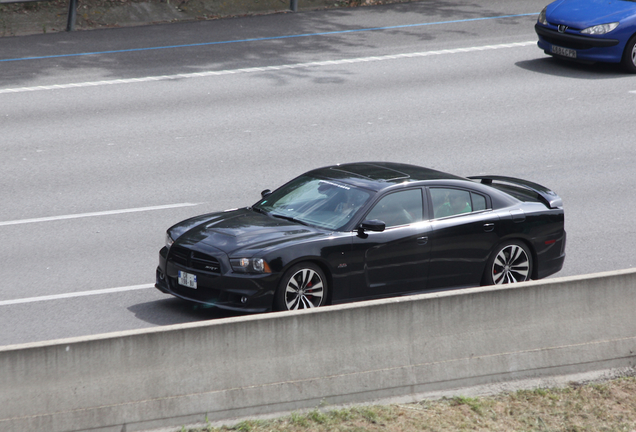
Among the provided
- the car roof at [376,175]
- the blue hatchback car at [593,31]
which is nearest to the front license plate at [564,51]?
the blue hatchback car at [593,31]

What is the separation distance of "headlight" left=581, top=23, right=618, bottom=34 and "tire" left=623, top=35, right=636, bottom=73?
1.89 ft

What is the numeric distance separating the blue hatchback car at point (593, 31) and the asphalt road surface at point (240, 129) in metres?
0.44

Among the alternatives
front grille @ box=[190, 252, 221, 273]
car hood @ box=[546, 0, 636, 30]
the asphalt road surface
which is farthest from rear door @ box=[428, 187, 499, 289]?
car hood @ box=[546, 0, 636, 30]

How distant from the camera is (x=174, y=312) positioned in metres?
9.01

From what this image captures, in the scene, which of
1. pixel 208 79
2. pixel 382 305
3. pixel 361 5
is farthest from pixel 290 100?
pixel 382 305

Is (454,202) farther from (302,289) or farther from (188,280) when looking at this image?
(188,280)

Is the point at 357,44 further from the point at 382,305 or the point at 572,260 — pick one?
the point at 382,305

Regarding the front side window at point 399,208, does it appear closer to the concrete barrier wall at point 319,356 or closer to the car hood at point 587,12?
the concrete barrier wall at point 319,356

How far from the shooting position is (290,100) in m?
16.8

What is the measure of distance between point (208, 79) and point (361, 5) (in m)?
7.70

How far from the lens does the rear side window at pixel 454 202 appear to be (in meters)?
Answer: 9.42

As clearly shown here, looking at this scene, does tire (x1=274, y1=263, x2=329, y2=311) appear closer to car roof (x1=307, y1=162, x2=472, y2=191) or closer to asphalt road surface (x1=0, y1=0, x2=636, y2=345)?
asphalt road surface (x1=0, y1=0, x2=636, y2=345)

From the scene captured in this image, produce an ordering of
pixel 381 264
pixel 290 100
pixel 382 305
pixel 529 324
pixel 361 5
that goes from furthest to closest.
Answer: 1. pixel 361 5
2. pixel 290 100
3. pixel 381 264
4. pixel 529 324
5. pixel 382 305

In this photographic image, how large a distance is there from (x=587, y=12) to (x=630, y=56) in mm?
1276
